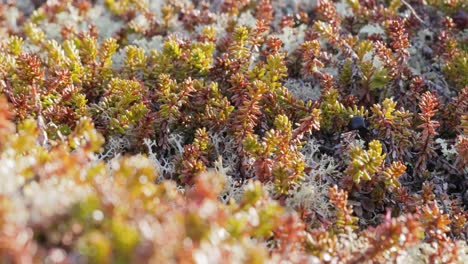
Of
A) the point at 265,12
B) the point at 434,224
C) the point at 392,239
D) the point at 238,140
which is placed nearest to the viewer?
the point at 392,239

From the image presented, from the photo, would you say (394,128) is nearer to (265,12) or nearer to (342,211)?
(342,211)

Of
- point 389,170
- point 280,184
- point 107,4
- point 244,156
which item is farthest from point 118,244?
point 107,4

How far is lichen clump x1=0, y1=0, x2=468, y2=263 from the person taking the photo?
1389 millimetres

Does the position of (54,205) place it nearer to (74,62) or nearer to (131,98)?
(131,98)

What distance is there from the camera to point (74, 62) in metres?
2.65

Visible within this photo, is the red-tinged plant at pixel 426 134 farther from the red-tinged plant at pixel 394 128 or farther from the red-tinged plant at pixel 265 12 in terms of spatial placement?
the red-tinged plant at pixel 265 12

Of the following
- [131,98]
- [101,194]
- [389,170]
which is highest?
[101,194]

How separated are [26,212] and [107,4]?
265 centimetres

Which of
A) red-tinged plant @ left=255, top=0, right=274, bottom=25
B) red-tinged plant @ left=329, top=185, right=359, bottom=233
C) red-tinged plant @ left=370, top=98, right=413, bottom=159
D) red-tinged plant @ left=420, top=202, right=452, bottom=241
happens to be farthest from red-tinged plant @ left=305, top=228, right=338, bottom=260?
red-tinged plant @ left=255, top=0, right=274, bottom=25

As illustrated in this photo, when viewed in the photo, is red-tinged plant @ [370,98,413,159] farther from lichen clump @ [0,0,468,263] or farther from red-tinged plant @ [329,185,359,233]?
red-tinged plant @ [329,185,359,233]

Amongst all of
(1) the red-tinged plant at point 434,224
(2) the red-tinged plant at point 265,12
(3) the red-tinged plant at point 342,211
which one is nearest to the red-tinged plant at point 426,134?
(1) the red-tinged plant at point 434,224

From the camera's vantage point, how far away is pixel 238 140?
232 cm

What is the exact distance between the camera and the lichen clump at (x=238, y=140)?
4.56 feet

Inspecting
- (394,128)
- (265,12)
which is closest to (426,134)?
(394,128)
